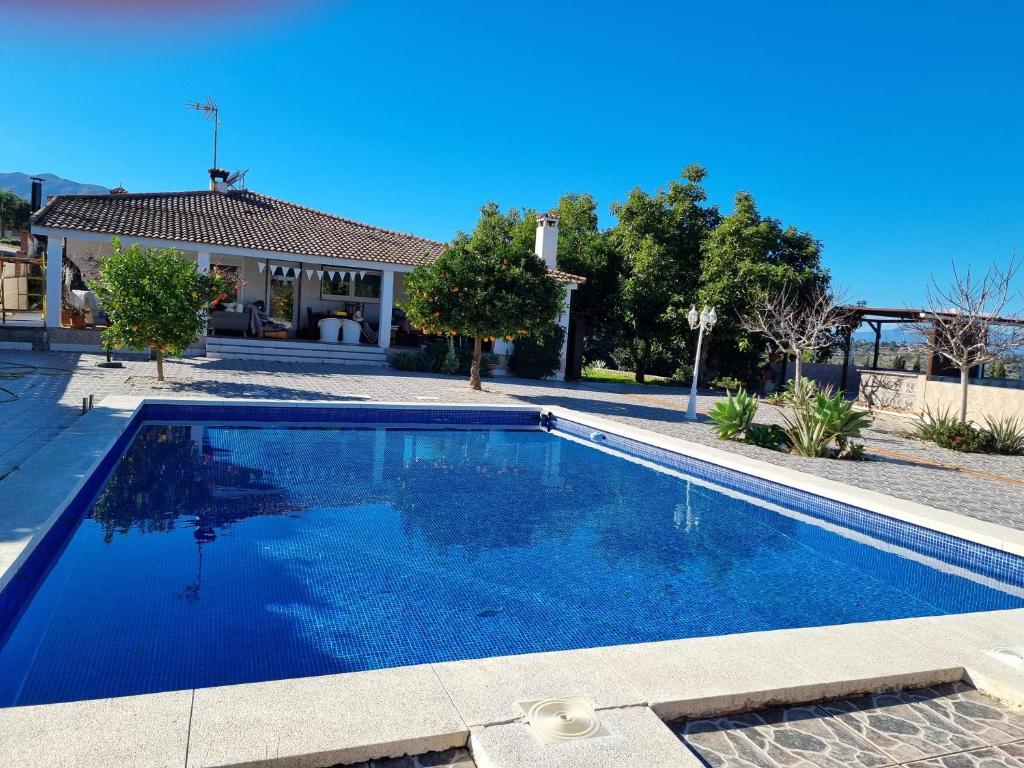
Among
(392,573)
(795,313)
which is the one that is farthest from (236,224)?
(392,573)

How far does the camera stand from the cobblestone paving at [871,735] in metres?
3.14

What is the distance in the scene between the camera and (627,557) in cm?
663

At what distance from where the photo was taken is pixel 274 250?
67.5 ft

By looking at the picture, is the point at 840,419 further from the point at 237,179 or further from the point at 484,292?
the point at 237,179

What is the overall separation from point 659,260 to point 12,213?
47016 mm

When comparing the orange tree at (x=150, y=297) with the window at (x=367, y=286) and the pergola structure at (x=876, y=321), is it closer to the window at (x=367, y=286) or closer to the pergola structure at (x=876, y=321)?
the window at (x=367, y=286)

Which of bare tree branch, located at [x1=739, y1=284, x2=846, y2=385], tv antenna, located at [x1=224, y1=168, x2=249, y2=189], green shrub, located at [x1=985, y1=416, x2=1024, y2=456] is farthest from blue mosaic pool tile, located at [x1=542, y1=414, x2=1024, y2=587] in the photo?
tv antenna, located at [x1=224, y1=168, x2=249, y2=189]

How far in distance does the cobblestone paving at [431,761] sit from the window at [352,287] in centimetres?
2197

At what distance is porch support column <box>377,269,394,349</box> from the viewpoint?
2147 cm

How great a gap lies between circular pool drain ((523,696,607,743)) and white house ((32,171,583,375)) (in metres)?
16.5

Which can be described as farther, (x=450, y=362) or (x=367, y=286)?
(x=367, y=286)

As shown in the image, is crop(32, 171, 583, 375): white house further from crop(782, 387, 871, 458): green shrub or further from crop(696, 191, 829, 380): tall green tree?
crop(782, 387, 871, 458): green shrub

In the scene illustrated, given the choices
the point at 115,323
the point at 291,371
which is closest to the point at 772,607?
the point at 115,323

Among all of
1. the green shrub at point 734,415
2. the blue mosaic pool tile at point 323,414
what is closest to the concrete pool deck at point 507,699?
the blue mosaic pool tile at point 323,414
